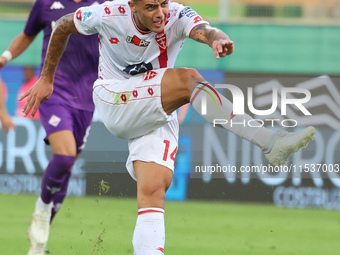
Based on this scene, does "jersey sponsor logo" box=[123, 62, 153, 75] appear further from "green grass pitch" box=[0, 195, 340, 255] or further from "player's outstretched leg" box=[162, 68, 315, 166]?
"green grass pitch" box=[0, 195, 340, 255]

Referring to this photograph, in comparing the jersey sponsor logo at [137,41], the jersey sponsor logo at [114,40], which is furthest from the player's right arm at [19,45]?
the jersey sponsor logo at [137,41]

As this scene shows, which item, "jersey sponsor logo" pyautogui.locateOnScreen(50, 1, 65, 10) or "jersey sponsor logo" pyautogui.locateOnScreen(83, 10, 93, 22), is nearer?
"jersey sponsor logo" pyautogui.locateOnScreen(83, 10, 93, 22)

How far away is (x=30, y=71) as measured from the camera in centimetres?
1164

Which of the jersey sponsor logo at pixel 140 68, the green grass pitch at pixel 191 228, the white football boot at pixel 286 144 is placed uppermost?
the jersey sponsor logo at pixel 140 68

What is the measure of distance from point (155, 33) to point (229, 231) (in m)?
4.04

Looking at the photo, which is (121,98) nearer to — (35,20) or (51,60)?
(51,60)

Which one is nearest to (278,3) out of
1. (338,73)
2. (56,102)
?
(338,73)

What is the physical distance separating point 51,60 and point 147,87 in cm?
93

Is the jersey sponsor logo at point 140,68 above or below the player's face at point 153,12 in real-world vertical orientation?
below

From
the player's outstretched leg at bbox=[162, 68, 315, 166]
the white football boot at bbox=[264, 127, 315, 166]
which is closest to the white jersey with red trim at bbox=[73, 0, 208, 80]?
the player's outstretched leg at bbox=[162, 68, 315, 166]

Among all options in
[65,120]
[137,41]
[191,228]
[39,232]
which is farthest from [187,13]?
[191,228]

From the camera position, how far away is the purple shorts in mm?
6559

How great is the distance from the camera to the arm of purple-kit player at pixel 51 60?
16.8 feet

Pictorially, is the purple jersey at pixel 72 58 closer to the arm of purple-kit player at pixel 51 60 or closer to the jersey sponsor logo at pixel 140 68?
the arm of purple-kit player at pixel 51 60
